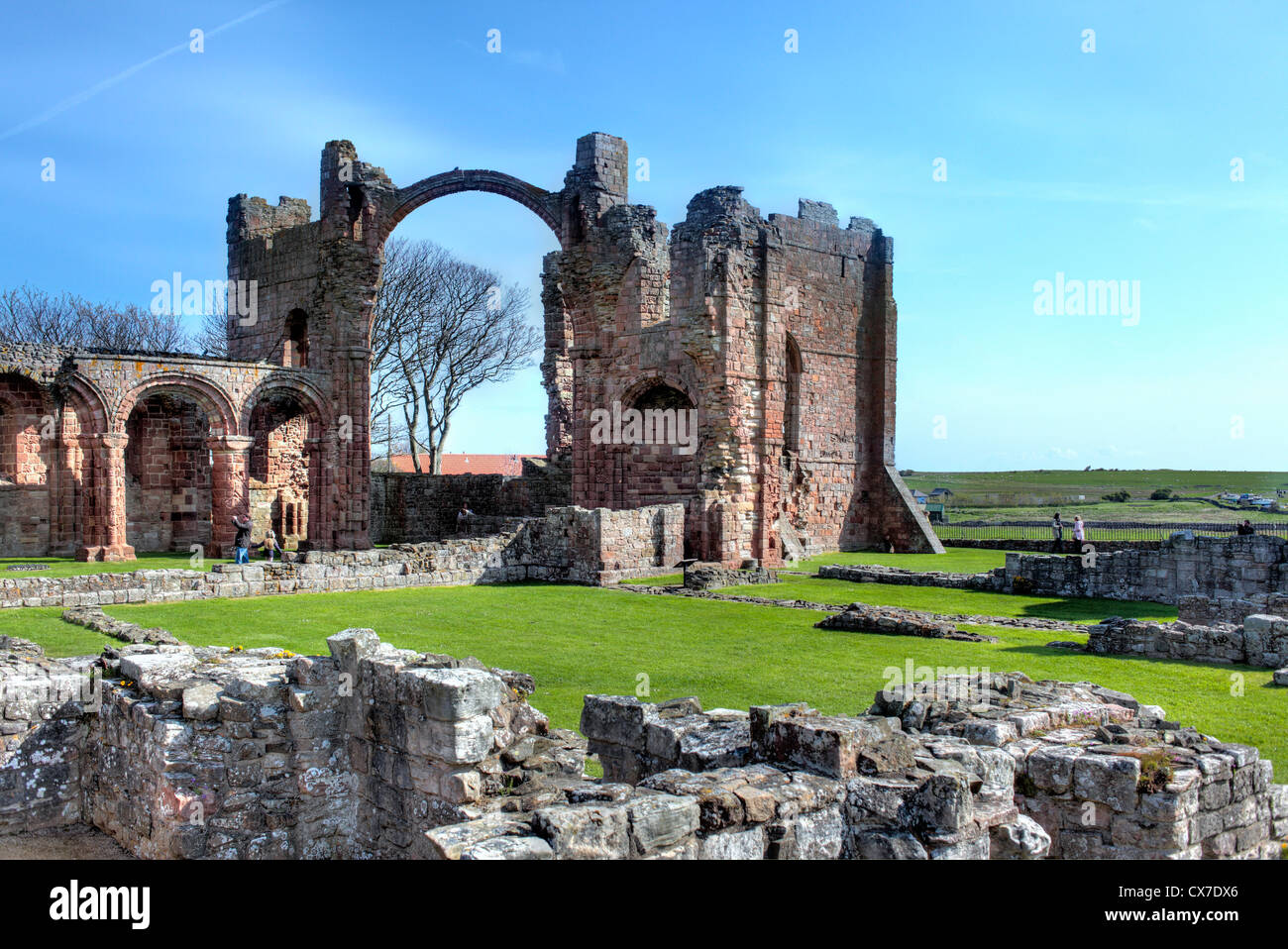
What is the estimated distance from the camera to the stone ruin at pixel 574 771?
448 centimetres

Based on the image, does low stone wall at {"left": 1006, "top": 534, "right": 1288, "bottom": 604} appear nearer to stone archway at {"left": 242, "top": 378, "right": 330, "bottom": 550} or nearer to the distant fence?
the distant fence

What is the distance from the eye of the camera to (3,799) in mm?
7125

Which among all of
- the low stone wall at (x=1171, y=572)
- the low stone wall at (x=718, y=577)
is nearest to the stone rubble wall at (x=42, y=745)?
the low stone wall at (x=718, y=577)

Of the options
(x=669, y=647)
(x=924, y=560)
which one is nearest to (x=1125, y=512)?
(x=924, y=560)

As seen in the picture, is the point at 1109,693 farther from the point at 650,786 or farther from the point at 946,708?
the point at 650,786

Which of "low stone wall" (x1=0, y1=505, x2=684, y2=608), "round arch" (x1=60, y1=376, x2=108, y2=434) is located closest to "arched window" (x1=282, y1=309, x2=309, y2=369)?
"round arch" (x1=60, y1=376, x2=108, y2=434)

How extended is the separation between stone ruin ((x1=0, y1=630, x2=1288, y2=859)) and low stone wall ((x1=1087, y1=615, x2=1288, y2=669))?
4.81m

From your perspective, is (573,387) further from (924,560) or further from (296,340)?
(924,560)

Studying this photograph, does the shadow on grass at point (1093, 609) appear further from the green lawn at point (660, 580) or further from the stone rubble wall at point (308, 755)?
the stone rubble wall at point (308, 755)

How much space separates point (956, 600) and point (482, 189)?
18085 millimetres

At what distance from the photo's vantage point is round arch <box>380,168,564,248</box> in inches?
1096

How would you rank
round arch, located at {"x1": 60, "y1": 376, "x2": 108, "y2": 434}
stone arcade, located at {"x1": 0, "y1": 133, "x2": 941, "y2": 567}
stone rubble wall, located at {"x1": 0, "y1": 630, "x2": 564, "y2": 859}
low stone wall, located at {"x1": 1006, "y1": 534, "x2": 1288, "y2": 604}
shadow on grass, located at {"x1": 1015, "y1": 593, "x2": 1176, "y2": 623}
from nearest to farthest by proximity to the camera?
stone rubble wall, located at {"x1": 0, "y1": 630, "x2": 564, "y2": 859}, shadow on grass, located at {"x1": 1015, "y1": 593, "x2": 1176, "y2": 623}, low stone wall, located at {"x1": 1006, "y1": 534, "x2": 1288, "y2": 604}, round arch, located at {"x1": 60, "y1": 376, "x2": 108, "y2": 434}, stone arcade, located at {"x1": 0, "y1": 133, "x2": 941, "y2": 567}
